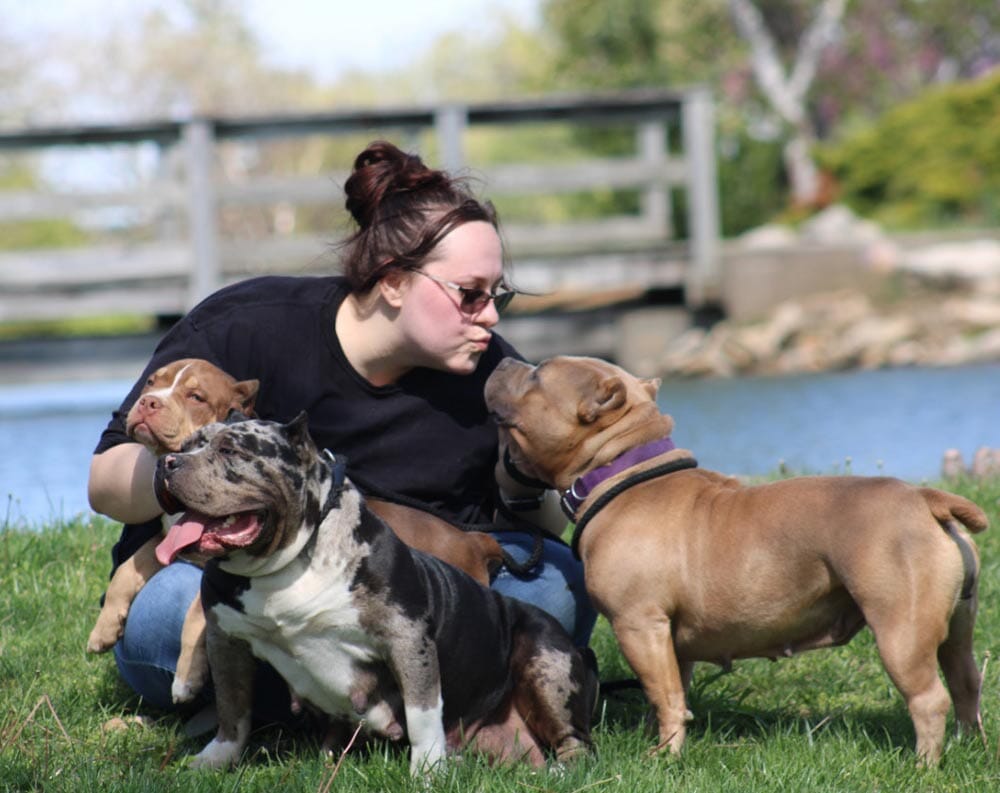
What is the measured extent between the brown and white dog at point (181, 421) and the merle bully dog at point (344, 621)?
0.77 feet

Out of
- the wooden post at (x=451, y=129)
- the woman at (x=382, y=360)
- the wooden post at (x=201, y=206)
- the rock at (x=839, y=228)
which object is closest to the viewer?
the woman at (x=382, y=360)

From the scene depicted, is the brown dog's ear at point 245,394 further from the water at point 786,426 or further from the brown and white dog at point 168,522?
the water at point 786,426

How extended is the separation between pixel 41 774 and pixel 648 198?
15.2 metres

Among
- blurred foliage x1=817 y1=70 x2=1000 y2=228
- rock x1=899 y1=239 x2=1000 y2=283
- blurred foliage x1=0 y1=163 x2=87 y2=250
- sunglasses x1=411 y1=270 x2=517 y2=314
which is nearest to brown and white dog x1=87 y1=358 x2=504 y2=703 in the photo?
sunglasses x1=411 y1=270 x2=517 y2=314

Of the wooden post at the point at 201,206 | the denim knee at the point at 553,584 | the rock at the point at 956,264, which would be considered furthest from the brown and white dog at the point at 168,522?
the rock at the point at 956,264

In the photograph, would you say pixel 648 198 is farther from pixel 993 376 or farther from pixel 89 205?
pixel 89 205

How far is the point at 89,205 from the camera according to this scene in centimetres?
1458

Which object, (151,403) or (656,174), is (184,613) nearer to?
(151,403)

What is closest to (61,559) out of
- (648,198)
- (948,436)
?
(948,436)

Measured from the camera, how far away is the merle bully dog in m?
3.53

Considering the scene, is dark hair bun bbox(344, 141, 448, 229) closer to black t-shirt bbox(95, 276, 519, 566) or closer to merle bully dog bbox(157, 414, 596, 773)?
black t-shirt bbox(95, 276, 519, 566)

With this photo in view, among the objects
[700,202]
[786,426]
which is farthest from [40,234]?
[786,426]

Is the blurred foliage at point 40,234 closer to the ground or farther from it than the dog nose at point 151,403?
closer to the ground

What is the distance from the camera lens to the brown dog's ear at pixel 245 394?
4387 millimetres
